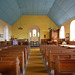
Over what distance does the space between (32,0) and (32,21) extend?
5.68m

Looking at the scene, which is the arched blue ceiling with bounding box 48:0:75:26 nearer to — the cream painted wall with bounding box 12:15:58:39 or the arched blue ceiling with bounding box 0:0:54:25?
the arched blue ceiling with bounding box 0:0:54:25

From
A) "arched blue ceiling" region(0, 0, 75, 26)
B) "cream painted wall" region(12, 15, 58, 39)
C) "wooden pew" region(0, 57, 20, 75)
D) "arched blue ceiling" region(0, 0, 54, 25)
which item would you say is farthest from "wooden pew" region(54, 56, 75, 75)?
"cream painted wall" region(12, 15, 58, 39)

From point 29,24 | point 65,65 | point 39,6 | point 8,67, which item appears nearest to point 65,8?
point 39,6

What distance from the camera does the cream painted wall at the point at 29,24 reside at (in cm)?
1449

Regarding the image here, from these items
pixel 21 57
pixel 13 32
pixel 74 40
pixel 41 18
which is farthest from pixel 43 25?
pixel 21 57

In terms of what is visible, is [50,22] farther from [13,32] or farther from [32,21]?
[13,32]

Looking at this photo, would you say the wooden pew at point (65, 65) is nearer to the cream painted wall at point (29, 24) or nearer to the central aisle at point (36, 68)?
the central aisle at point (36, 68)

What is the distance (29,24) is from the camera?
1458cm

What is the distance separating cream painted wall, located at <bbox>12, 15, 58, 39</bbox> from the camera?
1449 centimetres

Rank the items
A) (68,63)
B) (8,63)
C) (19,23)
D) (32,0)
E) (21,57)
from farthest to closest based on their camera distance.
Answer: (19,23)
(32,0)
(21,57)
(68,63)
(8,63)

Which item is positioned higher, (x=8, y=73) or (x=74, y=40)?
(x=74, y=40)

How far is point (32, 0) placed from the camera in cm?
908

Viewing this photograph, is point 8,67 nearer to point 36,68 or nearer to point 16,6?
point 36,68

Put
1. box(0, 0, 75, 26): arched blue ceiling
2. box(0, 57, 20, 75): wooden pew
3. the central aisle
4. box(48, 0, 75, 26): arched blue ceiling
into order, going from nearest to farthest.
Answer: box(0, 57, 20, 75): wooden pew
the central aisle
box(48, 0, 75, 26): arched blue ceiling
box(0, 0, 75, 26): arched blue ceiling
